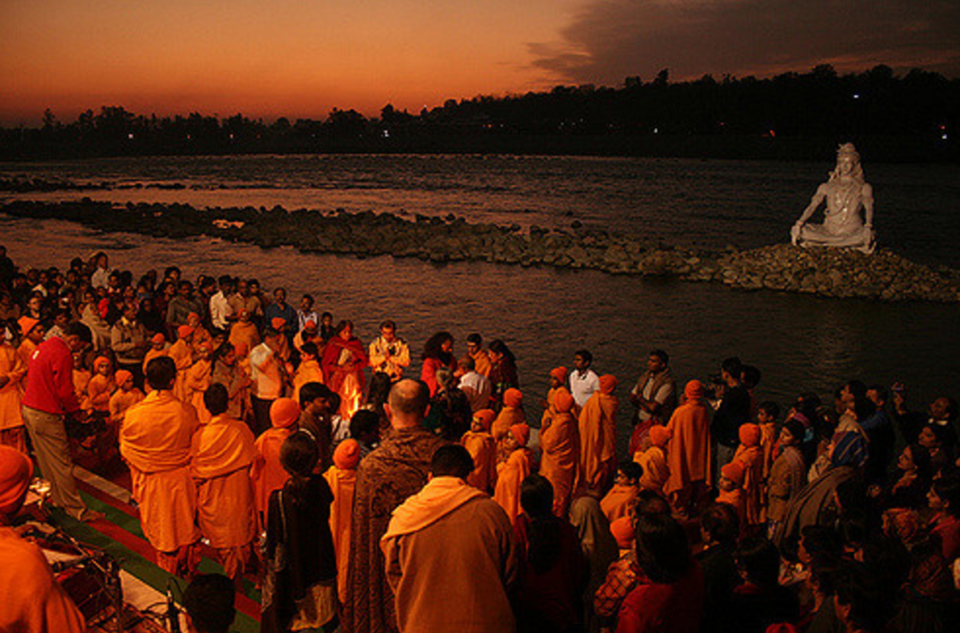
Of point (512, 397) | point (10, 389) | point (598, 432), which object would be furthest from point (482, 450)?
point (10, 389)

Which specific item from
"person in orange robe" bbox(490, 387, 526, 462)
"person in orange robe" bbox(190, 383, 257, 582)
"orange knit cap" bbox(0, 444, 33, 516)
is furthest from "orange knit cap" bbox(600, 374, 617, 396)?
"orange knit cap" bbox(0, 444, 33, 516)

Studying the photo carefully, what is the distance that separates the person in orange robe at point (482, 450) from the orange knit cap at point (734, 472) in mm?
1868

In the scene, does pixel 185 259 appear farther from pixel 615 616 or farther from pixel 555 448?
pixel 615 616

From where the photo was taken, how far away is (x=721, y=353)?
14633 millimetres

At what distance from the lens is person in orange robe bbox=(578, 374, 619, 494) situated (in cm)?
668

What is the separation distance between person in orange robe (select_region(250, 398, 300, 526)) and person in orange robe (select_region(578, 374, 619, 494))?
2.95 meters

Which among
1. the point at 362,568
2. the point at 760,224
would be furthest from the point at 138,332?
the point at 760,224

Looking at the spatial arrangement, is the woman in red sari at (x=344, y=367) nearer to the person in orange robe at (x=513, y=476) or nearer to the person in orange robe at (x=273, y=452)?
the person in orange robe at (x=273, y=452)

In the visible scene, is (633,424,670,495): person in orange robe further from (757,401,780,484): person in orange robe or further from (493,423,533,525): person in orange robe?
(757,401,780,484): person in orange robe

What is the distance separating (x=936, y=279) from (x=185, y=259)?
26.0 m

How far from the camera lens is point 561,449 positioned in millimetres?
6121

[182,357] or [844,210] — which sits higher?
[844,210]

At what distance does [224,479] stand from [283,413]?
2.11 feet

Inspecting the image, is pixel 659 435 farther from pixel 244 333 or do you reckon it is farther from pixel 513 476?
pixel 244 333
